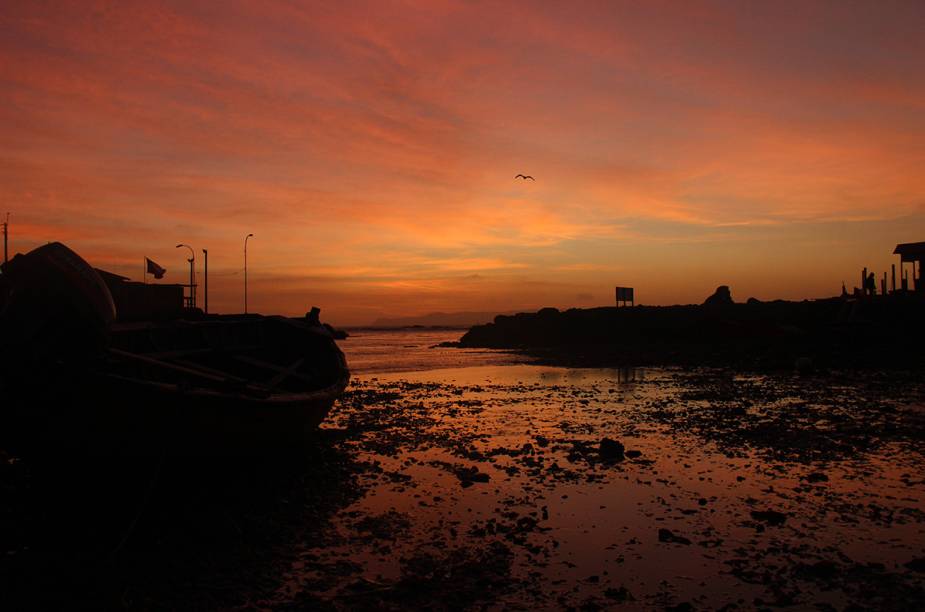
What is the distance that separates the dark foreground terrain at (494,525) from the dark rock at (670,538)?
0.12 feet

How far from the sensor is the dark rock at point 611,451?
1211 centimetres

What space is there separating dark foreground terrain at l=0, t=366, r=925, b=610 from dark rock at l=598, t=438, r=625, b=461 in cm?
3

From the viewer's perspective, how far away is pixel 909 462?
11.0 m

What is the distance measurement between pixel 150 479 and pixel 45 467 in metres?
1.34

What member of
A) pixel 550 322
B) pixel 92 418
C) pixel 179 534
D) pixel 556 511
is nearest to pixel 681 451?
pixel 556 511

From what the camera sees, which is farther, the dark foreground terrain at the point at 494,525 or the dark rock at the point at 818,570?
the dark rock at the point at 818,570

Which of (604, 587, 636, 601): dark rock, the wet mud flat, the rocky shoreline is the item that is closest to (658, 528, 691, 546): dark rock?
the wet mud flat

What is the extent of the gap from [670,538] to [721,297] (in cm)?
6895

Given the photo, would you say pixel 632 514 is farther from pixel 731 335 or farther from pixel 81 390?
pixel 731 335

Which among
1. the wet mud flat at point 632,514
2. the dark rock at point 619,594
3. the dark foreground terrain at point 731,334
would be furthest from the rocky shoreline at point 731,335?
the dark rock at point 619,594

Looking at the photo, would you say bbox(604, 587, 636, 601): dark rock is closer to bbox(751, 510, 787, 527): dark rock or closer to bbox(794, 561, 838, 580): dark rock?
bbox(794, 561, 838, 580): dark rock

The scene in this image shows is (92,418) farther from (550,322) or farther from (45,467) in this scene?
(550,322)

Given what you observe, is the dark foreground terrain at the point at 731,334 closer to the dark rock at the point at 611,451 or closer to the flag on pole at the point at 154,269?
the dark rock at the point at 611,451

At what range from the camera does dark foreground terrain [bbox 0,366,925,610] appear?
246 inches
